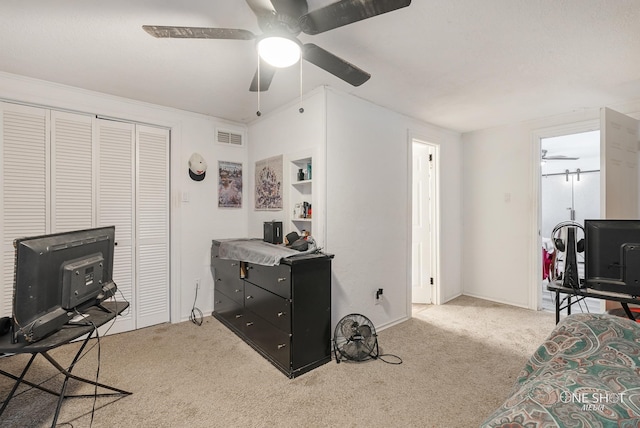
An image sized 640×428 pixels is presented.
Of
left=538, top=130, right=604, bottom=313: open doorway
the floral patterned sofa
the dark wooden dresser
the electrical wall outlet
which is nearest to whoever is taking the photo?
the floral patterned sofa

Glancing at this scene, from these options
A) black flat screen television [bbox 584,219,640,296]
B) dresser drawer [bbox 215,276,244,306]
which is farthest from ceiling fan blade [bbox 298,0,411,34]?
dresser drawer [bbox 215,276,244,306]

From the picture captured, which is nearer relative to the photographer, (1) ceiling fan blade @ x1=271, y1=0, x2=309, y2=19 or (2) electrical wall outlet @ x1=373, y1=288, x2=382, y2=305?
(1) ceiling fan blade @ x1=271, y1=0, x2=309, y2=19

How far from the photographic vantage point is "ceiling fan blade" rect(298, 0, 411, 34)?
129 cm

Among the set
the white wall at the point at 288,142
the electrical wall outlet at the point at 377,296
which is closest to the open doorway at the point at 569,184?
the electrical wall outlet at the point at 377,296

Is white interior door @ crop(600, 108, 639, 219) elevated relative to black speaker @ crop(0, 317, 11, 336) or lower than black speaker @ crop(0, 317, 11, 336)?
elevated

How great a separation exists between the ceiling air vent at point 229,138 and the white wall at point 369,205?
5.34 ft

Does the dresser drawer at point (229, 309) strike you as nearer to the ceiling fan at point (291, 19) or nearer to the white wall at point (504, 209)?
the ceiling fan at point (291, 19)

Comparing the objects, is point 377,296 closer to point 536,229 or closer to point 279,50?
point 536,229

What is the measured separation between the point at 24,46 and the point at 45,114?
82 centimetres

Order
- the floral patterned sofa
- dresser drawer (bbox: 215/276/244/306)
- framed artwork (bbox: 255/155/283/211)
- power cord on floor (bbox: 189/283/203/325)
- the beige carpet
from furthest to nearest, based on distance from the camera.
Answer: power cord on floor (bbox: 189/283/203/325)
framed artwork (bbox: 255/155/283/211)
dresser drawer (bbox: 215/276/244/306)
the beige carpet
the floral patterned sofa

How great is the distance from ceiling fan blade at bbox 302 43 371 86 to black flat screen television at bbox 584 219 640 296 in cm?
191

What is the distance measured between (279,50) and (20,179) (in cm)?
272

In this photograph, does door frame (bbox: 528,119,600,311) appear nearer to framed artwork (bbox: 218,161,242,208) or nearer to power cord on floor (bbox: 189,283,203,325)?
framed artwork (bbox: 218,161,242,208)

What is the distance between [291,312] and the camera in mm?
2289
